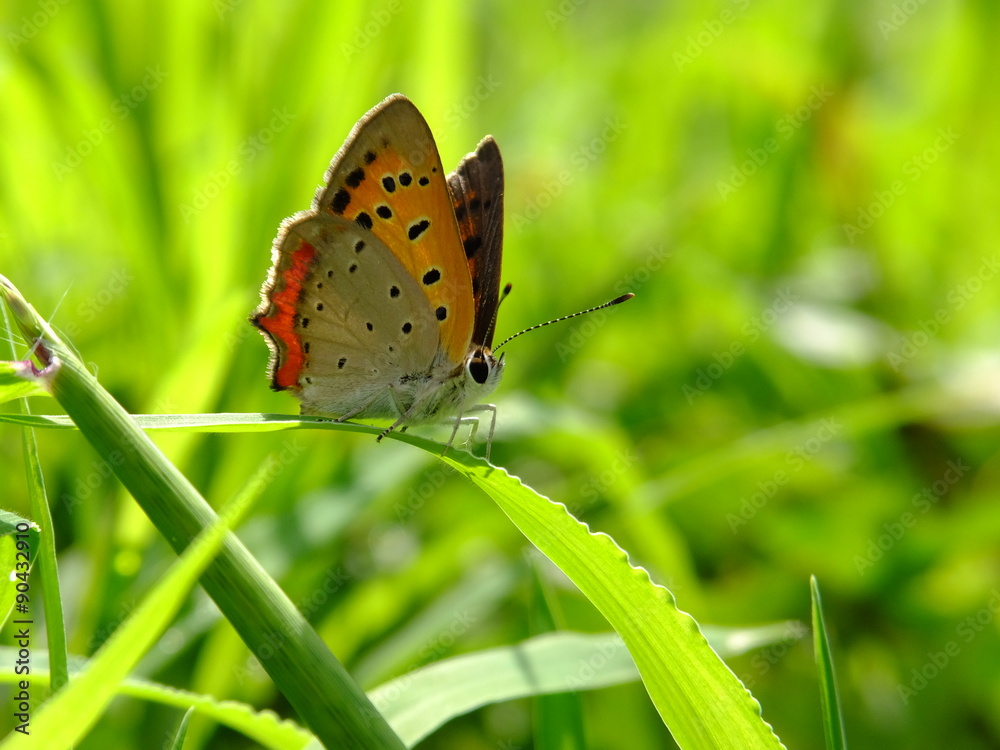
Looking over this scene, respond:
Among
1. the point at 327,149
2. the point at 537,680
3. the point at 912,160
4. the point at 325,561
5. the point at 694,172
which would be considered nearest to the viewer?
the point at 537,680

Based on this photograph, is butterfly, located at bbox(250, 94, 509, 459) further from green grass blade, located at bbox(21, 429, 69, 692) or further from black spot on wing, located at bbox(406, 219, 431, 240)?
green grass blade, located at bbox(21, 429, 69, 692)

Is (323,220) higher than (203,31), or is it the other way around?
(203,31)

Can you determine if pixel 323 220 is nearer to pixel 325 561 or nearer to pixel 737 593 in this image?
pixel 325 561

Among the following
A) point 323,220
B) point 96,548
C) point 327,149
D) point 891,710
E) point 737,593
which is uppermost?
point 327,149

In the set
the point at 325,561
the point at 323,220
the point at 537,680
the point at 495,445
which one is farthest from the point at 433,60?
the point at 537,680

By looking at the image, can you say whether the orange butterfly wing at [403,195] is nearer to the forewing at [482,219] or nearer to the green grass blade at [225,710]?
the forewing at [482,219]

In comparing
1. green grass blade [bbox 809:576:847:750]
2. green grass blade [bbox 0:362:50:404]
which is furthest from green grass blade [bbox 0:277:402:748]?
green grass blade [bbox 809:576:847:750]

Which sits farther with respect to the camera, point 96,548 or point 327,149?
point 327,149

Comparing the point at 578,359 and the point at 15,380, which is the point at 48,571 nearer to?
the point at 15,380
